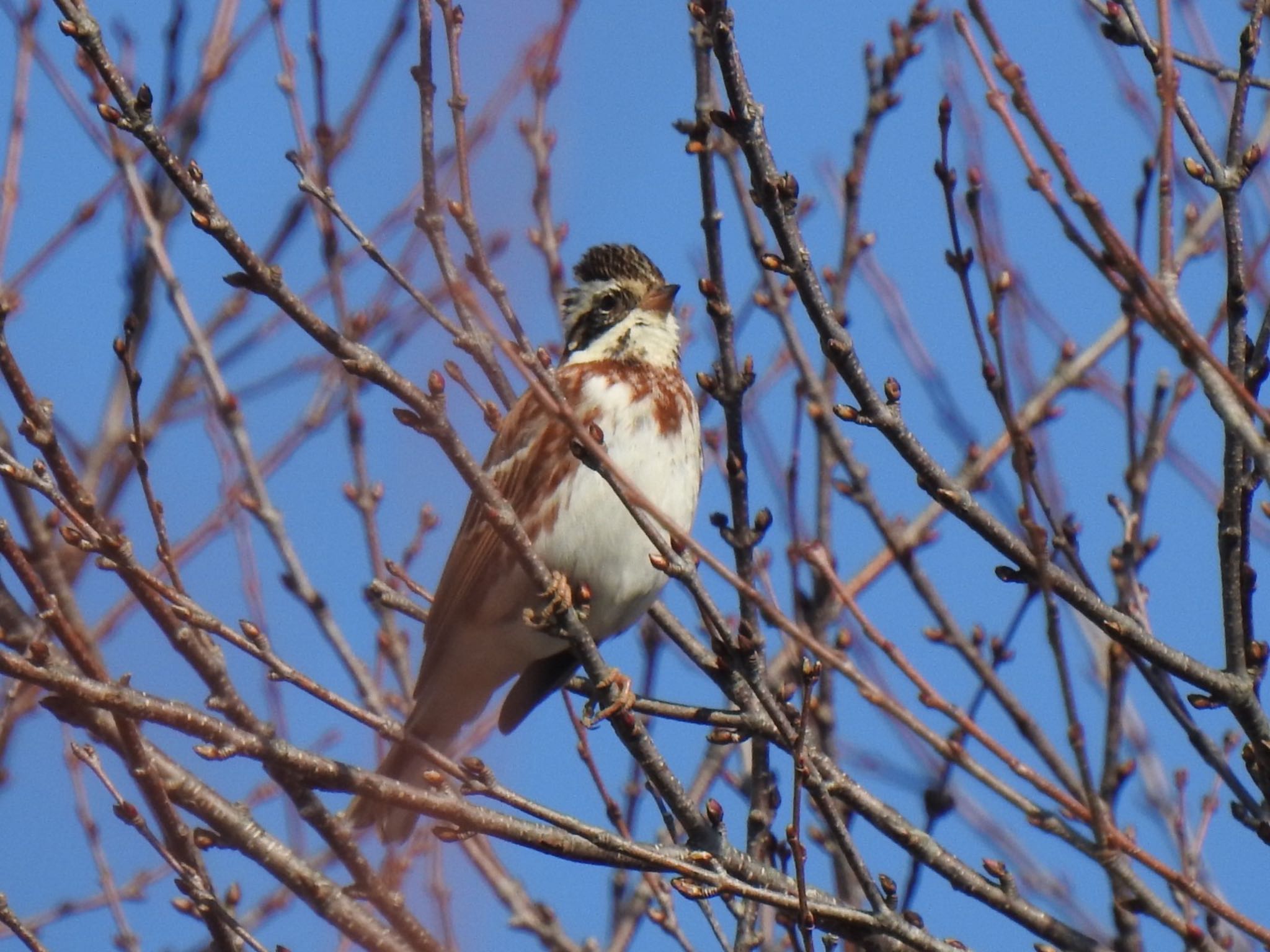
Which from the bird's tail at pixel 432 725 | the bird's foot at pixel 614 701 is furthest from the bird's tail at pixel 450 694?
the bird's foot at pixel 614 701

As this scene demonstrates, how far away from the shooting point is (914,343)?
6.46 meters

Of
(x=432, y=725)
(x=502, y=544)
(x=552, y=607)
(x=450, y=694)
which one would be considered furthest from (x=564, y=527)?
(x=552, y=607)

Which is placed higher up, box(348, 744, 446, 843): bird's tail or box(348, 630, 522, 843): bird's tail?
box(348, 630, 522, 843): bird's tail

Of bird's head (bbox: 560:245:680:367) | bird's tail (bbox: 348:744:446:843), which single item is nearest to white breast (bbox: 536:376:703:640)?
bird's head (bbox: 560:245:680:367)

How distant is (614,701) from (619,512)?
1.22 metres

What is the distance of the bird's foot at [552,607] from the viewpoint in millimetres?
4375

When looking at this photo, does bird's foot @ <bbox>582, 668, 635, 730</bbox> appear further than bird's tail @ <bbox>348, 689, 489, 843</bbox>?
No

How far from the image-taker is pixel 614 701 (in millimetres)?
4871

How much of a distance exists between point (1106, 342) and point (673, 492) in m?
2.22

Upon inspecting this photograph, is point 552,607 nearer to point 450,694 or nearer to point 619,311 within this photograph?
point 450,694

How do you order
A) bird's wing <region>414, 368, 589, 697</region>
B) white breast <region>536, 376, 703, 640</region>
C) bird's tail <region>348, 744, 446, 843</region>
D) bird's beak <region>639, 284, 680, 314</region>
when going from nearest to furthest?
bird's tail <region>348, 744, 446, 843</region> < white breast <region>536, 376, 703, 640</region> < bird's wing <region>414, 368, 589, 697</region> < bird's beak <region>639, 284, 680, 314</region>

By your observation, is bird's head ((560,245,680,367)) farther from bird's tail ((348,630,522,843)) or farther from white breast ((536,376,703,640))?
bird's tail ((348,630,522,843))

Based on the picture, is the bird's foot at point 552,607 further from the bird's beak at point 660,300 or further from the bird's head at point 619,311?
the bird's beak at point 660,300

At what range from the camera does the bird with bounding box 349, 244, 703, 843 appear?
235 inches
